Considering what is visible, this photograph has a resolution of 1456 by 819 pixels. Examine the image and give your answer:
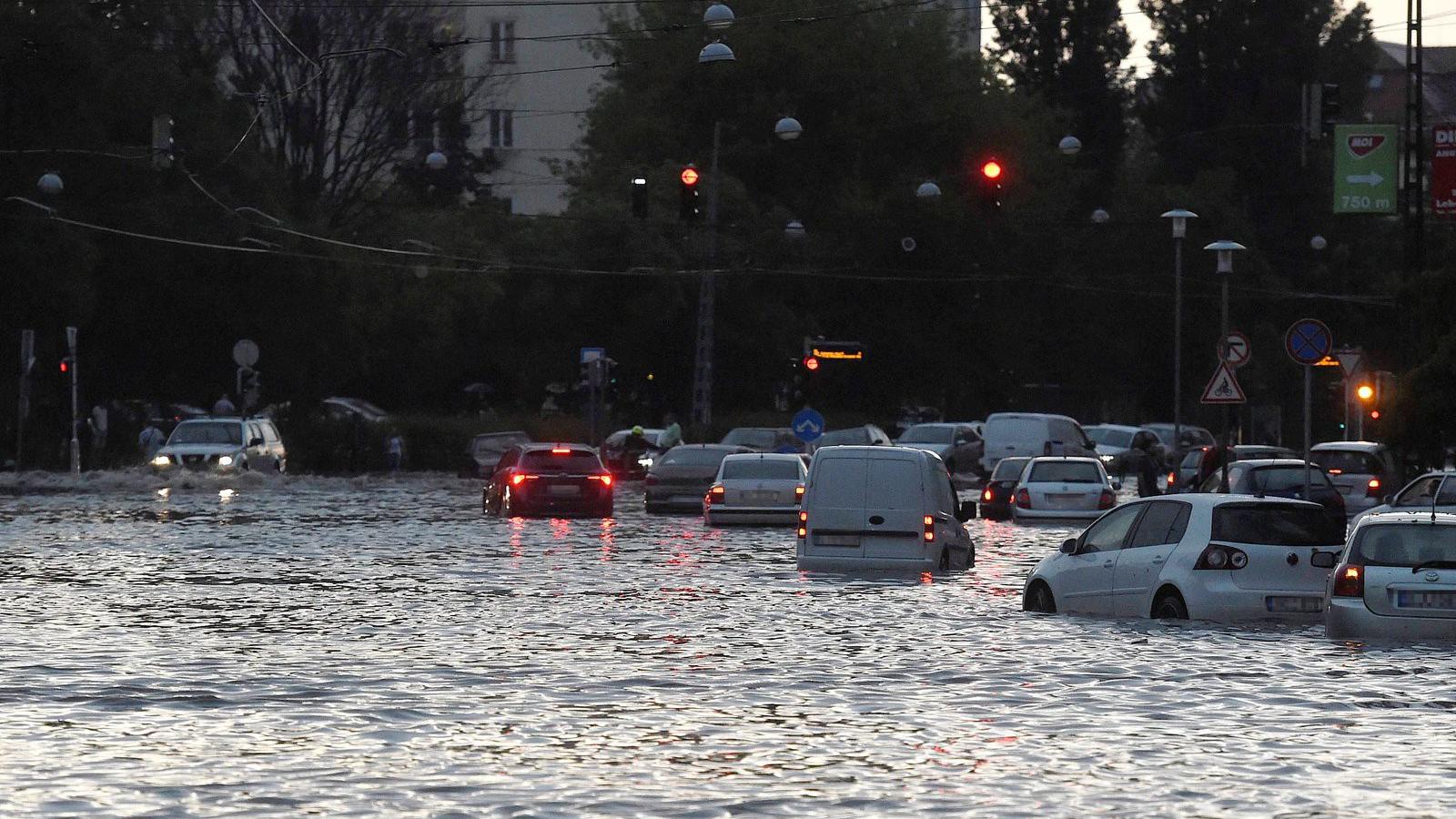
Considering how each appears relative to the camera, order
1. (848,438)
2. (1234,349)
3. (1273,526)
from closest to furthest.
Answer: (1273,526)
(1234,349)
(848,438)

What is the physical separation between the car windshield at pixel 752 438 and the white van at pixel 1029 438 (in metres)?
4.91

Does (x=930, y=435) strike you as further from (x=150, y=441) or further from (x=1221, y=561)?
(x=1221, y=561)

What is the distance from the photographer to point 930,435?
6475cm

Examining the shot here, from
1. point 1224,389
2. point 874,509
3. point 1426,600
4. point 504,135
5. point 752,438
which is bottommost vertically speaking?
point 1426,600

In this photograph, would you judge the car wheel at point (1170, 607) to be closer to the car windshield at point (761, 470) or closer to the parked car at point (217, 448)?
the car windshield at point (761, 470)

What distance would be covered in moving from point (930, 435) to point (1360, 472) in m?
23.9

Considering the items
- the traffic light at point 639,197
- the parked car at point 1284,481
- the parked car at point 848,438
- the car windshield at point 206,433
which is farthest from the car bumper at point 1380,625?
the car windshield at point 206,433

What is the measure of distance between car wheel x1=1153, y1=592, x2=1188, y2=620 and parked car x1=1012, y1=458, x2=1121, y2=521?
2110cm

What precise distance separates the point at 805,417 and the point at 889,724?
3952 cm

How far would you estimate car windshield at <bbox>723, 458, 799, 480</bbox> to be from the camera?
128 ft

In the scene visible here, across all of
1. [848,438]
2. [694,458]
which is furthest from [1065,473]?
[848,438]

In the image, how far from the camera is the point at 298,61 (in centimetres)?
6962

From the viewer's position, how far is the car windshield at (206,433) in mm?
55219

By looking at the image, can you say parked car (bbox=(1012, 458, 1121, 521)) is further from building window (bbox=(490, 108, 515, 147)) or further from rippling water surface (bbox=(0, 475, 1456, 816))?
building window (bbox=(490, 108, 515, 147))
